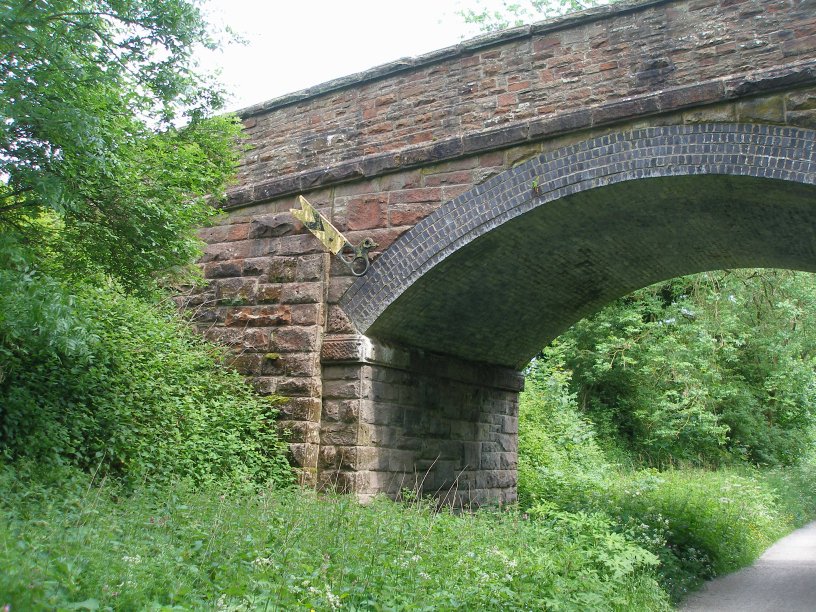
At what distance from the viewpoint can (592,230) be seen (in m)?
7.17

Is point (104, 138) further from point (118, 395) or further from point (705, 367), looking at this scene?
point (705, 367)

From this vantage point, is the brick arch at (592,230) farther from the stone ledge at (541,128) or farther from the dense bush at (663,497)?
the dense bush at (663,497)

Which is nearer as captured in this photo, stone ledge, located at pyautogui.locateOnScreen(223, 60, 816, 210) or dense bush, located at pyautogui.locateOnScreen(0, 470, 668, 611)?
dense bush, located at pyautogui.locateOnScreen(0, 470, 668, 611)

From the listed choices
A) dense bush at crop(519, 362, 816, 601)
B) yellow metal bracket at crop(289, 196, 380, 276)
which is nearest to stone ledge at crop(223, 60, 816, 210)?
yellow metal bracket at crop(289, 196, 380, 276)

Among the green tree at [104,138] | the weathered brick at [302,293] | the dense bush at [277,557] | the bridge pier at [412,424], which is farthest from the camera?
the weathered brick at [302,293]

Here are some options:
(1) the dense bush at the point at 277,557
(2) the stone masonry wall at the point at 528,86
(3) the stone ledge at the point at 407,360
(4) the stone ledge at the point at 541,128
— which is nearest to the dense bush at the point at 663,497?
(1) the dense bush at the point at 277,557

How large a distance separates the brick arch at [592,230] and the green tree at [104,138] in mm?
2057

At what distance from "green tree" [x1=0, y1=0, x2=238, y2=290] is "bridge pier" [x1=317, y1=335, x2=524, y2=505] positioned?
2.05 meters

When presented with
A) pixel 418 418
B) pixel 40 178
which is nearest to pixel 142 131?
pixel 40 178

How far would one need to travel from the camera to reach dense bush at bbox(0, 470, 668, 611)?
3.28m

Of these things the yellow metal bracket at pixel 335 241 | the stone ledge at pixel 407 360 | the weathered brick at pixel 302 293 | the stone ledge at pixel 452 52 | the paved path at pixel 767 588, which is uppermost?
the stone ledge at pixel 452 52

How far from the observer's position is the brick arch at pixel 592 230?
231 inches

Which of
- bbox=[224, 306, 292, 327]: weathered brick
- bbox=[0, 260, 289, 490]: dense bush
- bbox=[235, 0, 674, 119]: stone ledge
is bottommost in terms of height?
bbox=[0, 260, 289, 490]: dense bush

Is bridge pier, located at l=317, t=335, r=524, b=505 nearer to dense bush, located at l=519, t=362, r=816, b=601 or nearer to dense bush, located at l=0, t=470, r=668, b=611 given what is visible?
dense bush, located at l=0, t=470, r=668, b=611
